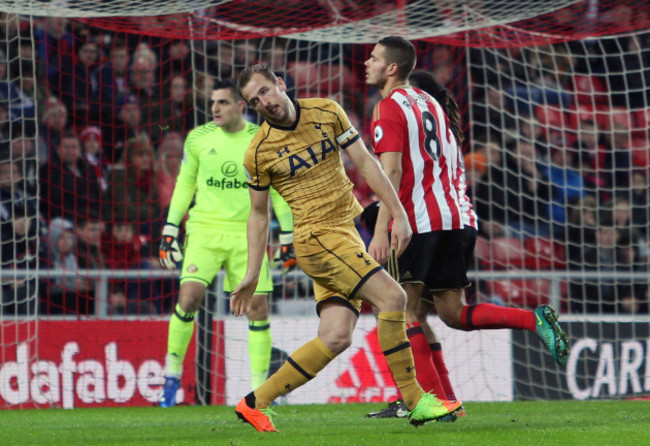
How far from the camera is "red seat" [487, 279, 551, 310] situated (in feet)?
32.1

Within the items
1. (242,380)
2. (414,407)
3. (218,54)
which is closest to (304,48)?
(218,54)

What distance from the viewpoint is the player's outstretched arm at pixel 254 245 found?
5.00 m

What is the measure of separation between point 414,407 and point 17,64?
669 centimetres

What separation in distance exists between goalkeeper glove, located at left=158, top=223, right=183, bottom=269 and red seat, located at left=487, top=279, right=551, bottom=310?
124 inches

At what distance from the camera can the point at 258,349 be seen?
7867mm

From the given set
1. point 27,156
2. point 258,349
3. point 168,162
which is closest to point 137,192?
point 168,162

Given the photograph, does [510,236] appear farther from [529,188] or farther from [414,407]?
[414,407]

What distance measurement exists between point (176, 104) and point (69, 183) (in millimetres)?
1229

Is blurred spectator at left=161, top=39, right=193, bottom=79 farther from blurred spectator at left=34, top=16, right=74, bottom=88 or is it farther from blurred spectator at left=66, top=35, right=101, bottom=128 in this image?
blurred spectator at left=34, top=16, right=74, bottom=88

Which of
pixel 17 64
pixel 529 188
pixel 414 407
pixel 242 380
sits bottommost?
pixel 242 380

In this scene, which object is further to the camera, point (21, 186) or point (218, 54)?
point (218, 54)

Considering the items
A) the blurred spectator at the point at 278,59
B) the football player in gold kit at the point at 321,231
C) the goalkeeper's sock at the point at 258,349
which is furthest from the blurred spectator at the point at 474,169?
the football player in gold kit at the point at 321,231

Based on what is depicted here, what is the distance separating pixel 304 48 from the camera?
10.6 m

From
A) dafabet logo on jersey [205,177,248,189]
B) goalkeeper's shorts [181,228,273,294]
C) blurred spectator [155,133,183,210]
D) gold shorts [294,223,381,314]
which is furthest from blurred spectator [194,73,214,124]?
gold shorts [294,223,381,314]
